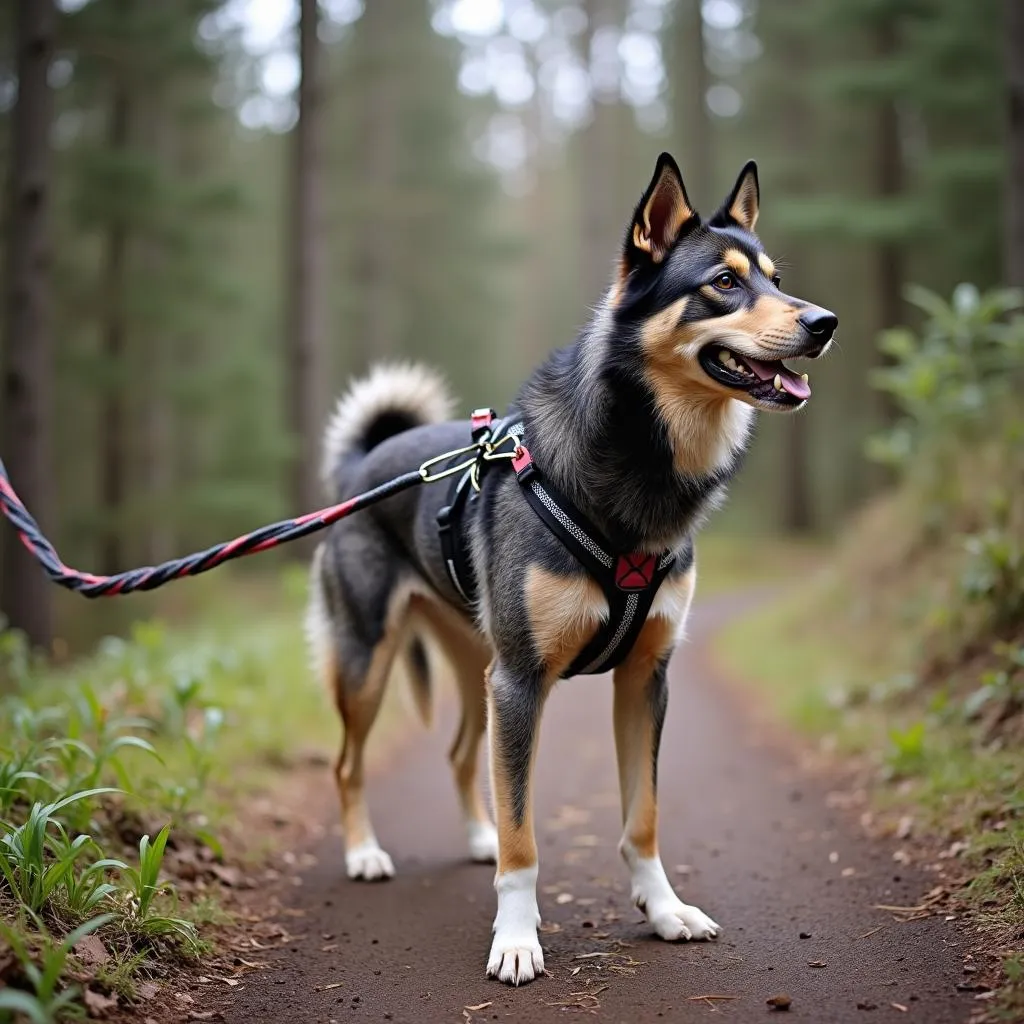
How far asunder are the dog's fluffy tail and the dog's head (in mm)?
1845

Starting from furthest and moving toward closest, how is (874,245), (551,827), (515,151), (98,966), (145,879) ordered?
1. (515,151)
2. (874,245)
3. (551,827)
4. (145,879)
5. (98,966)

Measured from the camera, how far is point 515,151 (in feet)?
109

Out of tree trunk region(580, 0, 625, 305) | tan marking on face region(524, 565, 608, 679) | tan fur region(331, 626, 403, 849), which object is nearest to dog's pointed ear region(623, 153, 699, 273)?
tan marking on face region(524, 565, 608, 679)

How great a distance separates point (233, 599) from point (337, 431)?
11.5 meters

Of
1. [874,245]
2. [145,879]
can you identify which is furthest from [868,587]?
[874,245]

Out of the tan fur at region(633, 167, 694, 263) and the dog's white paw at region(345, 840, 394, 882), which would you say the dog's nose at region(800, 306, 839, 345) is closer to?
the tan fur at region(633, 167, 694, 263)

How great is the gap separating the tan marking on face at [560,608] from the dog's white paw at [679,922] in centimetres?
101

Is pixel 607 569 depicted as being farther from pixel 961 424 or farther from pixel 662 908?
pixel 961 424

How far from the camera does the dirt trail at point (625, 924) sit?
304cm

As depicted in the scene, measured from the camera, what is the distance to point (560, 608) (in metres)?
3.44

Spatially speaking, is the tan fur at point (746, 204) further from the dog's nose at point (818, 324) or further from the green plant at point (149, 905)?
the green plant at point (149, 905)

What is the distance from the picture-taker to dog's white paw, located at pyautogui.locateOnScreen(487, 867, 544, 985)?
325cm

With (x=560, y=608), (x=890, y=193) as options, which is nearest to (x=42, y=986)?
(x=560, y=608)

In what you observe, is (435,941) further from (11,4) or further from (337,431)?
(11,4)
